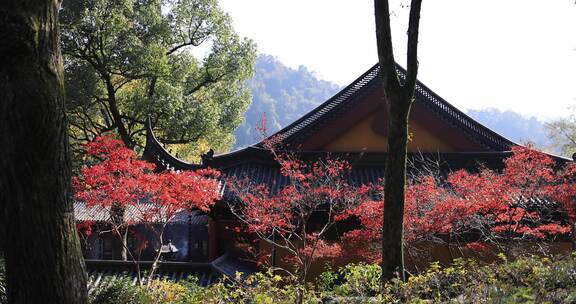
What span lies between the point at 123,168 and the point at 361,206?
506 centimetres

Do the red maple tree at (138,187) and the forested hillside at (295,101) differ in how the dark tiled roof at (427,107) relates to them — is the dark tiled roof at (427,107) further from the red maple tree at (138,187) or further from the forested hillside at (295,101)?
the forested hillside at (295,101)

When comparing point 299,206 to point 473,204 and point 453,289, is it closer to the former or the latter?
point 473,204

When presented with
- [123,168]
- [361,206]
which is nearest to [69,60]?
[123,168]

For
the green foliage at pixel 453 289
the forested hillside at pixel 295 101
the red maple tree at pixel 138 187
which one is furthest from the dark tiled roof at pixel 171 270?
the forested hillside at pixel 295 101

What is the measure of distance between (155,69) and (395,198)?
15.2 m

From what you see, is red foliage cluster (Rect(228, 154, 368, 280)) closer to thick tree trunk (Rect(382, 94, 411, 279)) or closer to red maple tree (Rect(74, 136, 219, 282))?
red maple tree (Rect(74, 136, 219, 282))

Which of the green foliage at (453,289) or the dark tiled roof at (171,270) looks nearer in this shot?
the green foliage at (453,289)

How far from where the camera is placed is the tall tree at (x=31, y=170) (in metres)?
4.40

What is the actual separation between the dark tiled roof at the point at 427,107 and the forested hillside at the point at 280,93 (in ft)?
291

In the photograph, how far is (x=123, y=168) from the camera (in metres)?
10.4

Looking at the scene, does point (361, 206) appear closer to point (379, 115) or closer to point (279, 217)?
point (279, 217)

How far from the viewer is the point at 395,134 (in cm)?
672

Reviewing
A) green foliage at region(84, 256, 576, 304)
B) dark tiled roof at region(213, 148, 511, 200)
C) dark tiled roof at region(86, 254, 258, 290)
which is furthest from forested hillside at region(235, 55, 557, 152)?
green foliage at region(84, 256, 576, 304)

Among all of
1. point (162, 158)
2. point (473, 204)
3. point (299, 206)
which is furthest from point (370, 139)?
point (162, 158)
